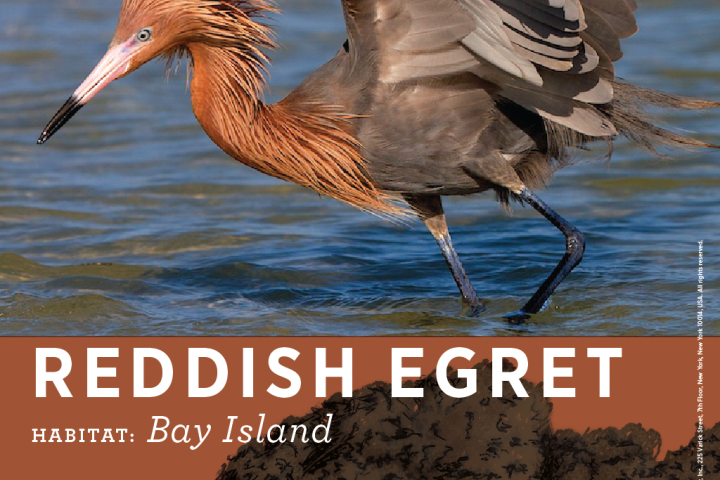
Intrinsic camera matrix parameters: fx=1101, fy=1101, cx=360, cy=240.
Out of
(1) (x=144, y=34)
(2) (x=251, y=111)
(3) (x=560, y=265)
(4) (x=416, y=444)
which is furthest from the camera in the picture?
(3) (x=560, y=265)

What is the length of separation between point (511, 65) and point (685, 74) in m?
6.53

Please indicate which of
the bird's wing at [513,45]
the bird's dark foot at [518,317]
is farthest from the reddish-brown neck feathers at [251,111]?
the bird's dark foot at [518,317]

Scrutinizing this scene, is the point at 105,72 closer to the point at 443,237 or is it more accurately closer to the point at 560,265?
the point at 443,237

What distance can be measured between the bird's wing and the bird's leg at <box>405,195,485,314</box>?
A: 0.96m

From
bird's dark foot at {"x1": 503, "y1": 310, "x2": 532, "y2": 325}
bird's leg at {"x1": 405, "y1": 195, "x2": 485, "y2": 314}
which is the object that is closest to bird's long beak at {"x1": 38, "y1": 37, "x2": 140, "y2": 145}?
bird's leg at {"x1": 405, "y1": 195, "x2": 485, "y2": 314}

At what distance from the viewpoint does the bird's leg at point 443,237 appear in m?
6.32

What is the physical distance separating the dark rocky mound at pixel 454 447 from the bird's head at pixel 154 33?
2187mm

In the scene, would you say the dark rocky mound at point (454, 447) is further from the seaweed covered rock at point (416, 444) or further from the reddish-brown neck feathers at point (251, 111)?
the reddish-brown neck feathers at point (251, 111)

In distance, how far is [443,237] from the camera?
6414 millimetres

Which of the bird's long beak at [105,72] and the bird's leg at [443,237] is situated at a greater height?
the bird's long beak at [105,72]

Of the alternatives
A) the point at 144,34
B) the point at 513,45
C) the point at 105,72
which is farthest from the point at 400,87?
the point at 105,72

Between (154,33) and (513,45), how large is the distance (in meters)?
1.75

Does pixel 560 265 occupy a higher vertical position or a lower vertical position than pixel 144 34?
lower

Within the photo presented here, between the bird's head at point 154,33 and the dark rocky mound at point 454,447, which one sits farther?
the bird's head at point 154,33
